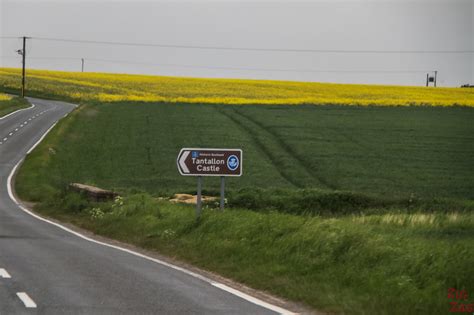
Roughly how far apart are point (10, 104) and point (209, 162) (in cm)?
7196

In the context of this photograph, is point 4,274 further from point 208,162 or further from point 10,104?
point 10,104

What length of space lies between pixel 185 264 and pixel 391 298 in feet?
19.5

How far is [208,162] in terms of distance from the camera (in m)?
19.9

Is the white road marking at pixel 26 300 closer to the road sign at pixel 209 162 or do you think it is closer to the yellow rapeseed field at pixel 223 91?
the road sign at pixel 209 162

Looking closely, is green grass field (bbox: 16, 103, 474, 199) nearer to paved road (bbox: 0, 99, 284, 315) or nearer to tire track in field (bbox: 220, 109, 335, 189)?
tire track in field (bbox: 220, 109, 335, 189)

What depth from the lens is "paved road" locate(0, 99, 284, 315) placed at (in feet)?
37.7

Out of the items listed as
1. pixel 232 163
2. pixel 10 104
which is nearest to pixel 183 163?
pixel 232 163

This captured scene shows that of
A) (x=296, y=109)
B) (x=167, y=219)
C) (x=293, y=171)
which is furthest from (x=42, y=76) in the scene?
(x=167, y=219)

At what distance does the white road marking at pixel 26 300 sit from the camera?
450 inches

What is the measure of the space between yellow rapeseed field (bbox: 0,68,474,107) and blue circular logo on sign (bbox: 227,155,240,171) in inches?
2368

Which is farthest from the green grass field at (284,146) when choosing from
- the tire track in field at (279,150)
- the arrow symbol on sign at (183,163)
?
the arrow symbol on sign at (183,163)

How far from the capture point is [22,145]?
191ft

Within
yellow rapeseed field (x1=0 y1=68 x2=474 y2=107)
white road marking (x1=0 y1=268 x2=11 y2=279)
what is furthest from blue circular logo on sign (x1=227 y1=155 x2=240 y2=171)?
yellow rapeseed field (x1=0 y1=68 x2=474 y2=107)

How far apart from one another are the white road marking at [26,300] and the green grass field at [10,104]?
70262 millimetres
